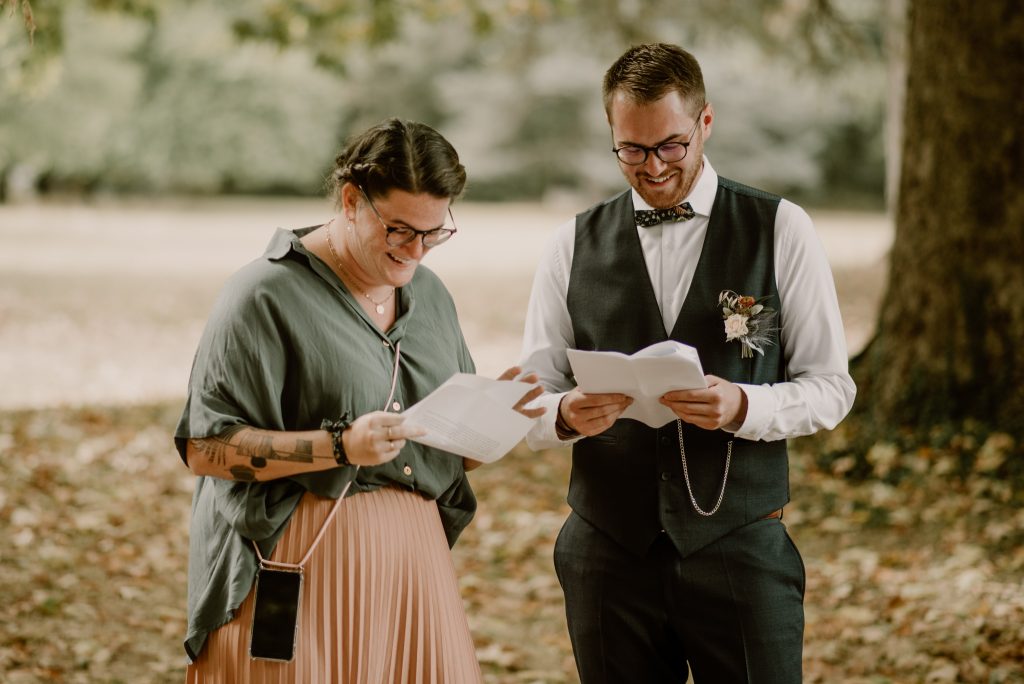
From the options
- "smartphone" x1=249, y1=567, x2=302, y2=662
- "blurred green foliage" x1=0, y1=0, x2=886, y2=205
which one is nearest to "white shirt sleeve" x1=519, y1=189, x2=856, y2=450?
"smartphone" x1=249, y1=567, x2=302, y2=662

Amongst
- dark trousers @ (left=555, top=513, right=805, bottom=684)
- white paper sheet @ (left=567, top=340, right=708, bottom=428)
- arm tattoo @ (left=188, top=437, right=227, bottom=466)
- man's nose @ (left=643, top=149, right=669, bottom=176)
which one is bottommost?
dark trousers @ (left=555, top=513, right=805, bottom=684)

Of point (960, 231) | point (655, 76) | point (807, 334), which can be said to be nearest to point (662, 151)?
point (655, 76)

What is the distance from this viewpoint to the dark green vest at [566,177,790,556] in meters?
2.74

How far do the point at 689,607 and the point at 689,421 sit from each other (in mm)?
484

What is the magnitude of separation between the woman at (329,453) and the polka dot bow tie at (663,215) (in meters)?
0.48

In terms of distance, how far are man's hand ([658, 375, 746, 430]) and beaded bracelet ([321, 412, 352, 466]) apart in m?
0.71

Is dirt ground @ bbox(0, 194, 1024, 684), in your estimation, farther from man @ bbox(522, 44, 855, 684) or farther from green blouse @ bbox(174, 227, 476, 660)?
green blouse @ bbox(174, 227, 476, 660)

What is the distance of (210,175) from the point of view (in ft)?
136

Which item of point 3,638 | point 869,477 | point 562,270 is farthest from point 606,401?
point 869,477

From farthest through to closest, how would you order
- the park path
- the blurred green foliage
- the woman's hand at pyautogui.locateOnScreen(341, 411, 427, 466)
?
the blurred green foliage
the park path
the woman's hand at pyautogui.locateOnScreen(341, 411, 427, 466)

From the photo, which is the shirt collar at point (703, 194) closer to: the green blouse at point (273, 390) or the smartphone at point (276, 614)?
the green blouse at point (273, 390)

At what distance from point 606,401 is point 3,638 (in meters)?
3.73

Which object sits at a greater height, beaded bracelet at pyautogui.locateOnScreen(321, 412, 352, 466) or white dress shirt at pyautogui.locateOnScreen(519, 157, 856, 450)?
white dress shirt at pyautogui.locateOnScreen(519, 157, 856, 450)

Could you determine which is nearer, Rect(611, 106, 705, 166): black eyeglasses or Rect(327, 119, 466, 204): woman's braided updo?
Rect(327, 119, 466, 204): woman's braided updo
